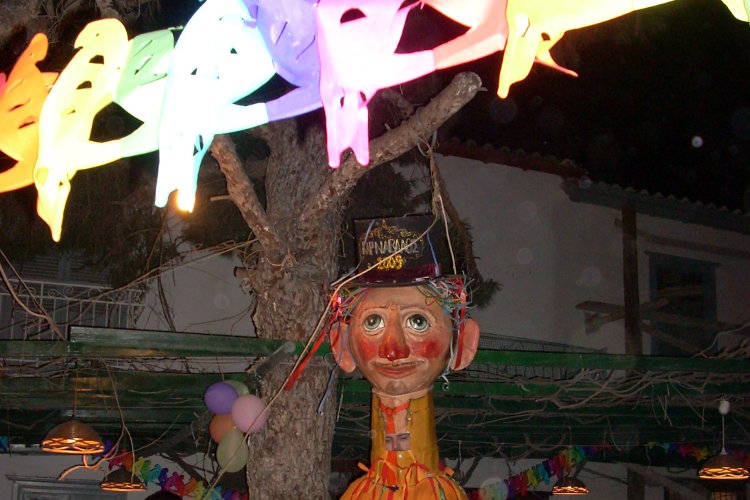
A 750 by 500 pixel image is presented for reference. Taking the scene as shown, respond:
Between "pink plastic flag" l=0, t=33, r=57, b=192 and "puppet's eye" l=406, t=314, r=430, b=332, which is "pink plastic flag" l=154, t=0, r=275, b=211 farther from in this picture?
"puppet's eye" l=406, t=314, r=430, b=332

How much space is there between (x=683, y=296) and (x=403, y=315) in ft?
29.2

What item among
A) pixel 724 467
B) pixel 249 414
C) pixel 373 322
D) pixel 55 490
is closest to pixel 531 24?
pixel 373 322

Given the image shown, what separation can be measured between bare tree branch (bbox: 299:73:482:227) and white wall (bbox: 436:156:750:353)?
247 inches

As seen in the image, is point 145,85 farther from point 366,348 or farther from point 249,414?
point 249,414

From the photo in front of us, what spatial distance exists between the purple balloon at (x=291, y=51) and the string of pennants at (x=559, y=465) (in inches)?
254

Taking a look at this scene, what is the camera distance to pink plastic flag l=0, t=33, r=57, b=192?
2631 mm

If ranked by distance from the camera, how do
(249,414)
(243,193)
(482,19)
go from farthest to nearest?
(249,414) → (243,193) → (482,19)

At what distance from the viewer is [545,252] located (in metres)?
11.0

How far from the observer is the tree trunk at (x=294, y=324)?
3887mm

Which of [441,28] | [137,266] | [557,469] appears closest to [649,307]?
[557,469]

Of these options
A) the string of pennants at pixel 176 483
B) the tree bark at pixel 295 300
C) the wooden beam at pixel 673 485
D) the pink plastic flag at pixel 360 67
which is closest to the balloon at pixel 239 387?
the tree bark at pixel 295 300

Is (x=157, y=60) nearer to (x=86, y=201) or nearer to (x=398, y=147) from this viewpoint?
(x=398, y=147)

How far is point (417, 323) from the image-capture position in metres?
3.70

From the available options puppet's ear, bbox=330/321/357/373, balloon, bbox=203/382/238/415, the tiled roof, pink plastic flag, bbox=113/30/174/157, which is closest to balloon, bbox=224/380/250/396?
balloon, bbox=203/382/238/415
